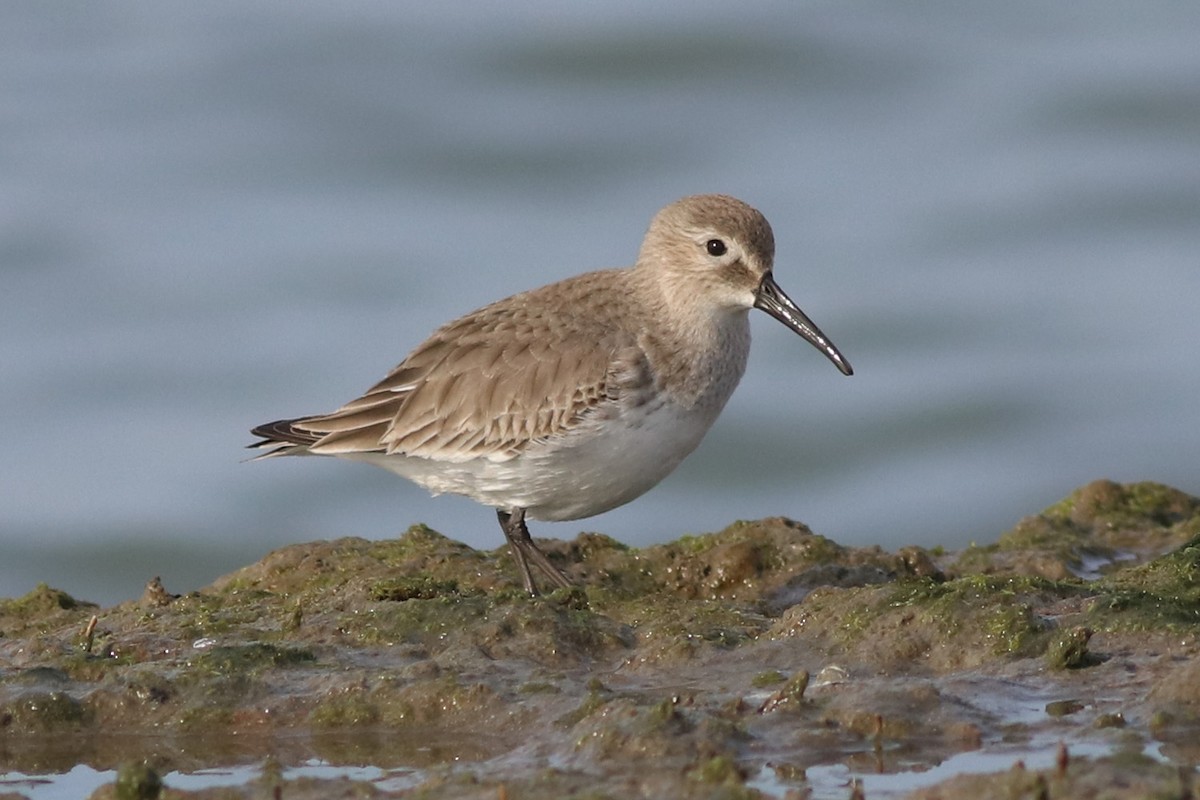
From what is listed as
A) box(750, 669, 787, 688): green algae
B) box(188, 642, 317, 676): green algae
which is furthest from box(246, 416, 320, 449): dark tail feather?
box(750, 669, 787, 688): green algae

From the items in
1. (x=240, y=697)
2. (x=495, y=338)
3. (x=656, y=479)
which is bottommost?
(x=240, y=697)

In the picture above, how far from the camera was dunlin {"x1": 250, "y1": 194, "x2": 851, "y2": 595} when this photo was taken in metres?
7.47

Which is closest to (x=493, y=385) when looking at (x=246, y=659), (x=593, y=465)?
(x=593, y=465)

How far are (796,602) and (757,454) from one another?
7764 mm

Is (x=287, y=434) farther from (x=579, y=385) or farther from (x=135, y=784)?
(x=135, y=784)

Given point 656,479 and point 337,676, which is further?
point 656,479

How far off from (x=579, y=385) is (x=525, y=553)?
68 cm

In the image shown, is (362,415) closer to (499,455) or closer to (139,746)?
(499,455)

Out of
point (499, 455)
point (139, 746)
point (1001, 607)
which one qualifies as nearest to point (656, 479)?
point (499, 455)

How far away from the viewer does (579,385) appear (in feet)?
24.5

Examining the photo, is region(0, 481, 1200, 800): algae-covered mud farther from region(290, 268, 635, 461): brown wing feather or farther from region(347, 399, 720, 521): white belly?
region(290, 268, 635, 461): brown wing feather

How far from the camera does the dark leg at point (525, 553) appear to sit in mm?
7309

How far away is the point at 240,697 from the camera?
5.80 m

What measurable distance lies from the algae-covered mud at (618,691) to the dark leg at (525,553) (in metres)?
0.16
